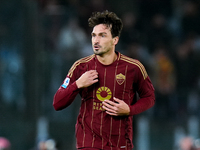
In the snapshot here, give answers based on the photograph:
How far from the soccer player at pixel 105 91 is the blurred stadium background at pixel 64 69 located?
3.75 metres

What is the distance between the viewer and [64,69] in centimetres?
798

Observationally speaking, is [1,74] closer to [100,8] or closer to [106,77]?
[100,8]

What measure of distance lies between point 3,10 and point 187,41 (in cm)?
367

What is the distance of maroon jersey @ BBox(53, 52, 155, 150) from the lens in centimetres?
403

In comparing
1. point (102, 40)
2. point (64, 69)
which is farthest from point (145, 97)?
point (64, 69)

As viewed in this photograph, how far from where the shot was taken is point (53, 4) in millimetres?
8703

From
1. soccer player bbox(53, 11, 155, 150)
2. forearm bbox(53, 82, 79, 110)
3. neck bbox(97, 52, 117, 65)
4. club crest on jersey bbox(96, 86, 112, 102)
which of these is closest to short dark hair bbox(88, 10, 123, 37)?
soccer player bbox(53, 11, 155, 150)

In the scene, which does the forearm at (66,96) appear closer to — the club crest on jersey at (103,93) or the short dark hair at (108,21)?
the club crest on jersey at (103,93)

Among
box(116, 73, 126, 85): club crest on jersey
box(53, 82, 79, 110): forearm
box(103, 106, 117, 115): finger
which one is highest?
box(116, 73, 126, 85): club crest on jersey

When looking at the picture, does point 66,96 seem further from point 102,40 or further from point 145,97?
point 145,97

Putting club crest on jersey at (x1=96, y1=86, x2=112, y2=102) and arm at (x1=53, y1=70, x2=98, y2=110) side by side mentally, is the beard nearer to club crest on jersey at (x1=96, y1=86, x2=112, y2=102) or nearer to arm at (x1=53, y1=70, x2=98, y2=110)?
arm at (x1=53, y1=70, x2=98, y2=110)

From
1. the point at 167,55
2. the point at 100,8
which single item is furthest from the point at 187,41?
the point at 100,8

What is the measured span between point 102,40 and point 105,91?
1.56 ft

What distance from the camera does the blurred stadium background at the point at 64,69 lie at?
26.3 feet
